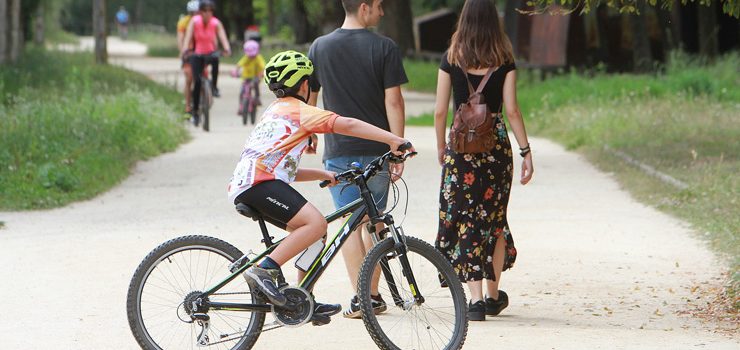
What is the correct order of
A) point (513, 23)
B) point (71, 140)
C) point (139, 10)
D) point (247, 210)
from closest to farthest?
point (247, 210)
point (71, 140)
point (513, 23)
point (139, 10)

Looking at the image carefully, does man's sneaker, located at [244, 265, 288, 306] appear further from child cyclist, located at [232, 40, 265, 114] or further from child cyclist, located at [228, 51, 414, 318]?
child cyclist, located at [232, 40, 265, 114]

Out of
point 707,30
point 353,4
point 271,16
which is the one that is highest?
point 353,4

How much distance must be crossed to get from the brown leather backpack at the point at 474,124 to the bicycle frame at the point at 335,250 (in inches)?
46.5

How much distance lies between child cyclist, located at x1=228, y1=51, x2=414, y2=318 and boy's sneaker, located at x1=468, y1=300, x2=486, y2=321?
1.44 metres

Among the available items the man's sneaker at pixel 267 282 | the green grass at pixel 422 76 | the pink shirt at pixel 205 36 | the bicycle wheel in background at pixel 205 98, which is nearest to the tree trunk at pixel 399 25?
the green grass at pixel 422 76

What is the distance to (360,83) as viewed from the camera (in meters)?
7.24

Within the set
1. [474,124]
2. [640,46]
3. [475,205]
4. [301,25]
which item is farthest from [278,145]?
[301,25]

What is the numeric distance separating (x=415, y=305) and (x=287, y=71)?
1.20m

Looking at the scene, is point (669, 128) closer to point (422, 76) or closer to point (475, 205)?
point (475, 205)

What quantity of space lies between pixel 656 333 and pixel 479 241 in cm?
108

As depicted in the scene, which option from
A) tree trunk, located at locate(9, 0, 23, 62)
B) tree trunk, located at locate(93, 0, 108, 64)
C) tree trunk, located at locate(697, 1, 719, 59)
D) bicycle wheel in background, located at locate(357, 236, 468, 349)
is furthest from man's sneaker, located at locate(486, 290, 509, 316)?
tree trunk, located at locate(93, 0, 108, 64)

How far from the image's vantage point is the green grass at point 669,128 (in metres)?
11.6

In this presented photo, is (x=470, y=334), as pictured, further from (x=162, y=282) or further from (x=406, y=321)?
(x=162, y=282)

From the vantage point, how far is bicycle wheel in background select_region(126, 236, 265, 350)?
6.11m
